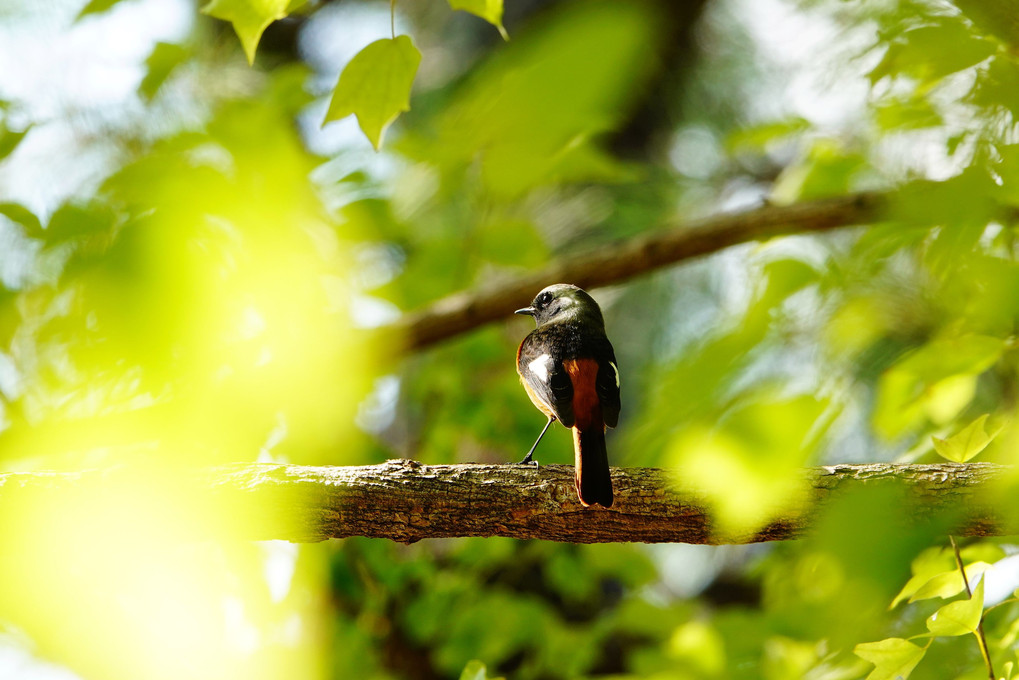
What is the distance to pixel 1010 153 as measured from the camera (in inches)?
27.9

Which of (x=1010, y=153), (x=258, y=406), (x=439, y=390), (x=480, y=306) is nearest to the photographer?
(x=1010, y=153)

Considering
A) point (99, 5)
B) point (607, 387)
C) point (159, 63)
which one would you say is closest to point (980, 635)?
point (607, 387)

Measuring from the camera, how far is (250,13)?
3.49ft

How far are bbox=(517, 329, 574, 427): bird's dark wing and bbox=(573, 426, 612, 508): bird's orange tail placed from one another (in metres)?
0.15

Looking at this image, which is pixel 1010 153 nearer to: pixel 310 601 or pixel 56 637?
pixel 56 637

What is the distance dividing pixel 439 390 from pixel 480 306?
0.64m

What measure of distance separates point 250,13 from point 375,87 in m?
0.20

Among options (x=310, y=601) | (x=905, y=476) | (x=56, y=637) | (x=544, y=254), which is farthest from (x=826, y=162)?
(x=56, y=637)

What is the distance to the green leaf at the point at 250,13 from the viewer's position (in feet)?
3.42

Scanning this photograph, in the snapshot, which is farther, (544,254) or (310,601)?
(544,254)

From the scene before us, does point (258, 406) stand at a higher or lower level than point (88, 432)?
lower

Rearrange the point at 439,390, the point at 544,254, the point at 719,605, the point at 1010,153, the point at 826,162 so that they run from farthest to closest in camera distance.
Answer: the point at 719,605
the point at 439,390
the point at 544,254
the point at 826,162
the point at 1010,153

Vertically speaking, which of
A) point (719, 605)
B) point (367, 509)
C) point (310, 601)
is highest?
point (367, 509)

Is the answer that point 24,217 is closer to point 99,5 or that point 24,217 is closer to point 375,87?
point 99,5
